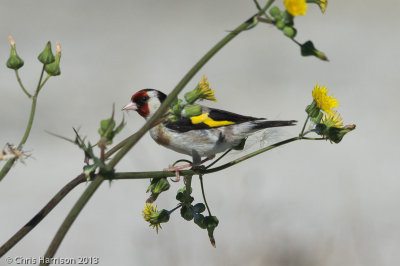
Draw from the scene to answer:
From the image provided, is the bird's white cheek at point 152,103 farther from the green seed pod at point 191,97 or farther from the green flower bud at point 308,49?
the green flower bud at point 308,49

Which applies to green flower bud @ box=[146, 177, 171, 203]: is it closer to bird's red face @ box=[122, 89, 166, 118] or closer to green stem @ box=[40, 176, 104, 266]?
green stem @ box=[40, 176, 104, 266]

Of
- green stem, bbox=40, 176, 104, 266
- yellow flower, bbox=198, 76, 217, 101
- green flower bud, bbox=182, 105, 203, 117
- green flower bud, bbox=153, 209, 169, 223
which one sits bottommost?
green stem, bbox=40, 176, 104, 266

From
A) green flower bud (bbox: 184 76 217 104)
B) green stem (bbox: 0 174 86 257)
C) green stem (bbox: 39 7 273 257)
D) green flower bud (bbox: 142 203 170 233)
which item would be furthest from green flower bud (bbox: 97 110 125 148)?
green flower bud (bbox: 142 203 170 233)

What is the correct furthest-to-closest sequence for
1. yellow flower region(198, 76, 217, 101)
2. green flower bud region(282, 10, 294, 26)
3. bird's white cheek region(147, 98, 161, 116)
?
bird's white cheek region(147, 98, 161, 116) → yellow flower region(198, 76, 217, 101) → green flower bud region(282, 10, 294, 26)

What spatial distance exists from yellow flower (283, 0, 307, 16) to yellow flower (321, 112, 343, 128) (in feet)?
2.05

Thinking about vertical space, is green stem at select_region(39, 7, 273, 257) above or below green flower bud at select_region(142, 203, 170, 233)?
below

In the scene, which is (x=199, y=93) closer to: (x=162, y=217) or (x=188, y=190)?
(x=188, y=190)

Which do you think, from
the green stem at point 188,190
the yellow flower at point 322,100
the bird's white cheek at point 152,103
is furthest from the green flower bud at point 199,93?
the bird's white cheek at point 152,103

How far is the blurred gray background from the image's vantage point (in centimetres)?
598

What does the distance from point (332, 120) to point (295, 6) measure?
69 centimetres

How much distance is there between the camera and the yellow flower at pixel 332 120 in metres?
1.95

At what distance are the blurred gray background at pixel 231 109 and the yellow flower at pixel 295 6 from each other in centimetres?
323

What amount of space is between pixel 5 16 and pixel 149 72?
105 inches

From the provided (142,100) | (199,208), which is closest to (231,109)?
(142,100)
